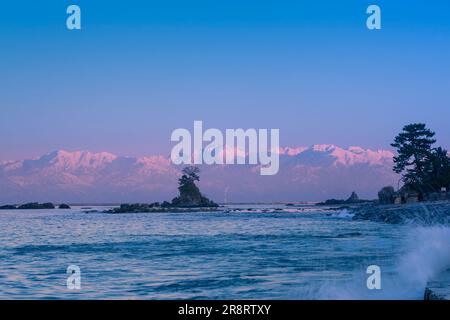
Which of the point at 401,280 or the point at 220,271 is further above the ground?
the point at 401,280

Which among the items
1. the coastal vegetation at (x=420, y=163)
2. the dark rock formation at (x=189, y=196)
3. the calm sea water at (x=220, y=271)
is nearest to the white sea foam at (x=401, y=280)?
the calm sea water at (x=220, y=271)

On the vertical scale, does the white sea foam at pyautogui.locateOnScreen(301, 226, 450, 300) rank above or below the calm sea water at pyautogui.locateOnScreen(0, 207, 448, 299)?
above

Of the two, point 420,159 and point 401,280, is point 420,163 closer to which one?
point 420,159

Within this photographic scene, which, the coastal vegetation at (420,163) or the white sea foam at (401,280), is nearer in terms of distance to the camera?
the white sea foam at (401,280)

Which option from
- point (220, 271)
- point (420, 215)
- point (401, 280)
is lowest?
point (220, 271)

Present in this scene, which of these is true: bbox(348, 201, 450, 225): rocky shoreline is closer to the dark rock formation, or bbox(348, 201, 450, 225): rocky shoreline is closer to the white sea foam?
the white sea foam

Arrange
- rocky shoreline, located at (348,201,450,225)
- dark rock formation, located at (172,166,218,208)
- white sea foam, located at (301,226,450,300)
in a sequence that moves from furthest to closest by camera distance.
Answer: dark rock formation, located at (172,166,218,208) < rocky shoreline, located at (348,201,450,225) < white sea foam, located at (301,226,450,300)

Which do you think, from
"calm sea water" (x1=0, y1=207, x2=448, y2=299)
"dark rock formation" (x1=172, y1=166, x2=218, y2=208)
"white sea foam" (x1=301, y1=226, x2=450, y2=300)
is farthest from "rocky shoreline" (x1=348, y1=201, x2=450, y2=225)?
"dark rock formation" (x1=172, y1=166, x2=218, y2=208)

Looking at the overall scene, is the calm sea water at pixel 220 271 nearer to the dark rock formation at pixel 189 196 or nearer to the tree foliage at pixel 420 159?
the tree foliage at pixel 420 159

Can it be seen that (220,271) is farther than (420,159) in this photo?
No

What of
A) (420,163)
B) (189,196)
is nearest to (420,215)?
(420,163)
